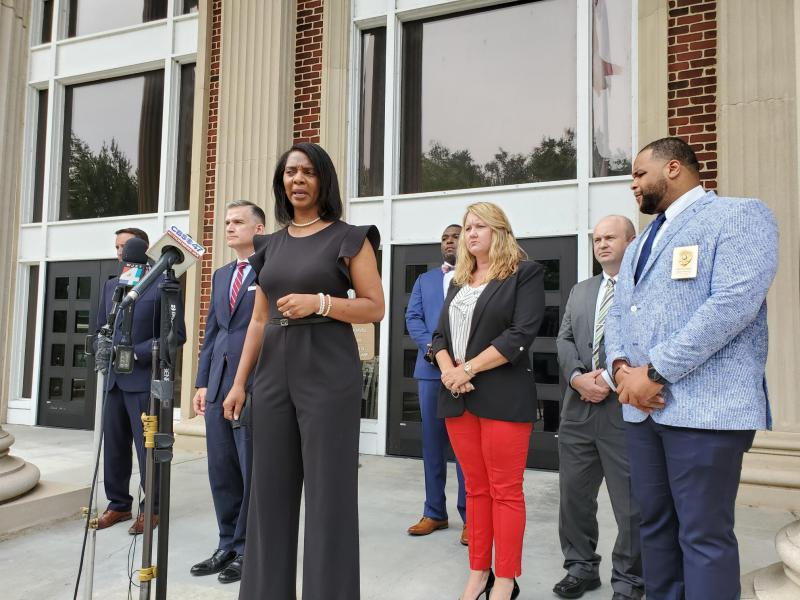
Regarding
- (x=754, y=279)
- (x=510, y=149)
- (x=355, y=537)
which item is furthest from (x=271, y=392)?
(x=510, y=149)

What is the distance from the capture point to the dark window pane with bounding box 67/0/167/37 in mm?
8664

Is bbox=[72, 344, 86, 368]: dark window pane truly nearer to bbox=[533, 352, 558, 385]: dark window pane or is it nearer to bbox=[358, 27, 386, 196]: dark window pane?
bbox=[358, 27, 386, 196]: dark window pane

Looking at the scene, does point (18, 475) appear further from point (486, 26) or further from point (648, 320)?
point (486, 26)

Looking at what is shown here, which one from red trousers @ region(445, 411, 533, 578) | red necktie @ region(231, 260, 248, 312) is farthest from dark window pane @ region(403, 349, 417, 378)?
red trousers @ region(445, 411, 533, 578)

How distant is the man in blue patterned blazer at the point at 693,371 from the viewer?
208 centimetres

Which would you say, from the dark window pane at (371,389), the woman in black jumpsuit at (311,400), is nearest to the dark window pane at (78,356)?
the dark window pane at (371,389)

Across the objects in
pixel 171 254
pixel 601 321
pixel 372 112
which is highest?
pixel 372 112

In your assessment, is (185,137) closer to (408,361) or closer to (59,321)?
(59,321)

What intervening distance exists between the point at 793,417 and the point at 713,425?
3488 mm

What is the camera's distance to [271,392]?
91.7 inches

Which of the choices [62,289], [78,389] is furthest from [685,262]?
[62,289]

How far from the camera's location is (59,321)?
8875mm

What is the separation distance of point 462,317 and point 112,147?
7.96 meters

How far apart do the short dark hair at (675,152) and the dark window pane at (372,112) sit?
510cm
